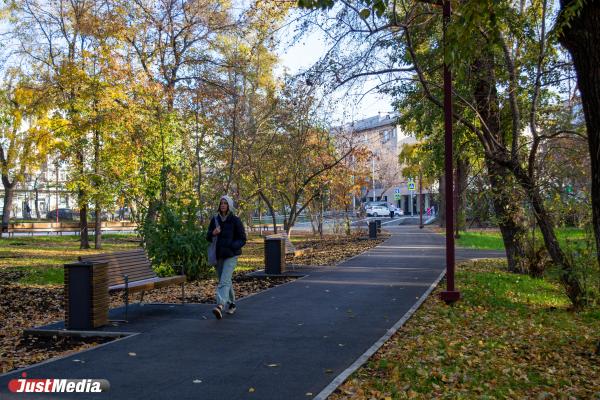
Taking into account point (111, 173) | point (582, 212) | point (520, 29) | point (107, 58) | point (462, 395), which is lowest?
point (462, 395)

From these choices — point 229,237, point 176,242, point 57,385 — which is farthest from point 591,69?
point 176,242

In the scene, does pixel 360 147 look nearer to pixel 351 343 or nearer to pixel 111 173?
pixel 111 173

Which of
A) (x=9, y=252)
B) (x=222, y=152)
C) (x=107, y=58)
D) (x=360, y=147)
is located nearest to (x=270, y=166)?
(x=222, y=152)

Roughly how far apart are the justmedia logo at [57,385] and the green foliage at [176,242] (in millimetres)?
7547

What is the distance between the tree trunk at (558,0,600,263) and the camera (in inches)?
249

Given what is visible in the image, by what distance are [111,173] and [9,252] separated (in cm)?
492

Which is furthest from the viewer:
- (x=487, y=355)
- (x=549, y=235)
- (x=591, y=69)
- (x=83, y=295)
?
(x=549, y=235)

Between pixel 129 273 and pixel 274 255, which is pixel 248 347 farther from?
pixel 274 255

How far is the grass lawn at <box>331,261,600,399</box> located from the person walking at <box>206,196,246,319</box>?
2682 mm

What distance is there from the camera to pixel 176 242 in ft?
43.8

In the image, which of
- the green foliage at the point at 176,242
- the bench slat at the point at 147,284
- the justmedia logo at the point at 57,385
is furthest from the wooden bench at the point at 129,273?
the green foliage at the point at 176,242

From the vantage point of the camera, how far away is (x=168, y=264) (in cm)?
1327

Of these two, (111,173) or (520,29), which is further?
(111,173)

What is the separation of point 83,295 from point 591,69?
22.0ft
